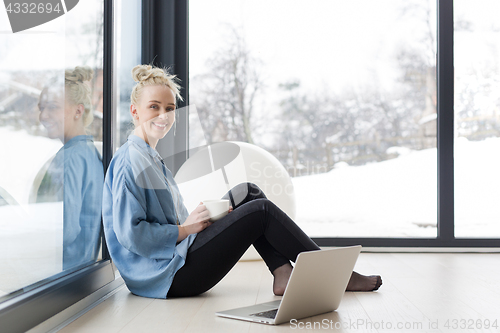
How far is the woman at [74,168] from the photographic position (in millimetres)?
1646

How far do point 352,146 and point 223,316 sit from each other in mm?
1856

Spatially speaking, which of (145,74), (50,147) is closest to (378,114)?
(145,74)

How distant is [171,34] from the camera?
3152 mm

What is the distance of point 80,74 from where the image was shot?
6.25 ft

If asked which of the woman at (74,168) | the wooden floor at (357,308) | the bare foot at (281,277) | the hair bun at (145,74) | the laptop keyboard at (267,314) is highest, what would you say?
the hair bun at (145,74)

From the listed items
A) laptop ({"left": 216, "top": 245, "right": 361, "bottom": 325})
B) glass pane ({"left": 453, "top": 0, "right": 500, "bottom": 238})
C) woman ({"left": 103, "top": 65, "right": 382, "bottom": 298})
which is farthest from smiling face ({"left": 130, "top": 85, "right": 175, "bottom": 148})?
glass pane ({"left": 453, "top": 0, "right": 500, "bottom": 238})

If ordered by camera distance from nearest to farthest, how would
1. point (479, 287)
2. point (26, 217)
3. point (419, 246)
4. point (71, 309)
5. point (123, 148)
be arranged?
point (26, 217) → point (71, 309) → point (123, 148) → point (479, 287) → point (419, 246)

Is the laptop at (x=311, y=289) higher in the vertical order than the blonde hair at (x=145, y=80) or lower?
lower

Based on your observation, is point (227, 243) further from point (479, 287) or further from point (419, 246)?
point (419, 246)

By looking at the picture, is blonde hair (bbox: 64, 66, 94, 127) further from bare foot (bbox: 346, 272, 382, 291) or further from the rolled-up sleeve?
bare foot (bbox: 346, 272, 382, 291)

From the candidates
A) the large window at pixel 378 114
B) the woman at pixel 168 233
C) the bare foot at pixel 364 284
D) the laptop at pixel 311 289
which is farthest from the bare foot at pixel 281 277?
the large window at pixel 378 114

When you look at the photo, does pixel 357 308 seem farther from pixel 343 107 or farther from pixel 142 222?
pixel 343 107

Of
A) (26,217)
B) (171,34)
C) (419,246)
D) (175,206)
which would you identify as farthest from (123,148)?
(419,246)

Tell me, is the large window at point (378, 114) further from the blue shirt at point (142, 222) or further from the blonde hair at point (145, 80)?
the blue shirt at point (142, 222)
